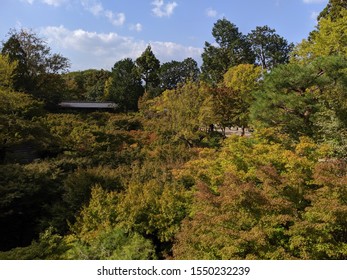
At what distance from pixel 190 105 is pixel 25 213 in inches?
423

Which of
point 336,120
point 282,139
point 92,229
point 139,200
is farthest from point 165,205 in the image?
point 336,120

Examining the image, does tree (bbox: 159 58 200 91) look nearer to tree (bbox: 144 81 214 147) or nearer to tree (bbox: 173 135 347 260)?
tree (bbox: 144 81 214 147)

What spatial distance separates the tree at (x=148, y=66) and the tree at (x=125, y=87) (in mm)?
1926

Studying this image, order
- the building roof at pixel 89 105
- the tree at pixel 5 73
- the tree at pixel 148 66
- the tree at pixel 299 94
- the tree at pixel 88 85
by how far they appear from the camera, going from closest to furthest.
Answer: the tree at pixel 299 94 → the tree at pixel 5 73 → the building roof at pixel 89 105 → the tree at pixel 148 66 → the tree at pixel 88 85

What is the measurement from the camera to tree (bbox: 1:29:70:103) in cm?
2619

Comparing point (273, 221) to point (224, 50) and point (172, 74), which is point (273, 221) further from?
point (172, 74)

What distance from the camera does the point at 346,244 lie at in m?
4.72

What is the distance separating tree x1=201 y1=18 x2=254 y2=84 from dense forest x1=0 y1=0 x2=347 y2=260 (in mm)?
16733

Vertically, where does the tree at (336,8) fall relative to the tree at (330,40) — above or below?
above

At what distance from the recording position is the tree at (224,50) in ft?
122

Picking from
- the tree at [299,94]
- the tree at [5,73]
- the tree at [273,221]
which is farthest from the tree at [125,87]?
the tree at [273,221]

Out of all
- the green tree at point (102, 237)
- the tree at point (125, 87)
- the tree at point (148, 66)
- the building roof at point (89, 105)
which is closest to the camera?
the green tree at point (102, 237)

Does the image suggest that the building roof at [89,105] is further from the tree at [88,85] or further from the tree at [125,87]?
the tree at [88,85]
